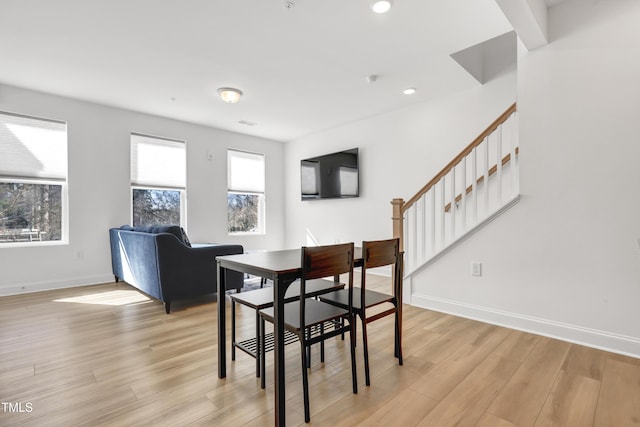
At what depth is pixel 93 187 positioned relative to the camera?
4520 mm

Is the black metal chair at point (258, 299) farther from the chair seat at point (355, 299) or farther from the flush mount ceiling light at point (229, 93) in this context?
the flush mount ceiling light at point (229, 93)

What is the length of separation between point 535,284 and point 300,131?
4.68 meters

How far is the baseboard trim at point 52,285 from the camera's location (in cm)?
393

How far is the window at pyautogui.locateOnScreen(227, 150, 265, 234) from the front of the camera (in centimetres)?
612

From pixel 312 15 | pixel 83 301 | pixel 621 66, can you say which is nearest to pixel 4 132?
pixel 83 301

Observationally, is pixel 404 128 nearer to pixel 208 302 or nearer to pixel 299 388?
pixel 208 302

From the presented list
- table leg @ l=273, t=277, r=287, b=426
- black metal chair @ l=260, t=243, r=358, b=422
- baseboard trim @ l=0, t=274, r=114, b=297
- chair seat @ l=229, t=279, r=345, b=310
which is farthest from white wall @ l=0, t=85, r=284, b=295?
table leg @ l=273, t=277, r=287, b=426

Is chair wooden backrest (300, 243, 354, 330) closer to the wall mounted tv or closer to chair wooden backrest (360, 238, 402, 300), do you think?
chair wooden backrest (360, 238, 402, 300)

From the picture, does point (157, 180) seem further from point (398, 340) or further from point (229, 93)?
point (398, 340)

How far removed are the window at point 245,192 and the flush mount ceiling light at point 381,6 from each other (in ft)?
13.8

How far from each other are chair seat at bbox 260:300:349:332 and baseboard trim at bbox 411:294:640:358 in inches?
70.1

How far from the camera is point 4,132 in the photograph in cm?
392

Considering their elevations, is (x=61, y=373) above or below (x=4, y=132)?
below

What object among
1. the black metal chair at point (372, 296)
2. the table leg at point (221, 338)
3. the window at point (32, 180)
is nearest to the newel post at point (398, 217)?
the black metal chair at point (372, 296)
